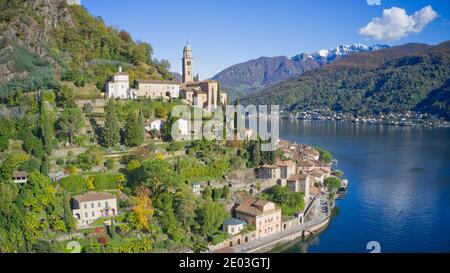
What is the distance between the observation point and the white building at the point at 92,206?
1520 centimetres

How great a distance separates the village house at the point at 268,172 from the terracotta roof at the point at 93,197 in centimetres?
751

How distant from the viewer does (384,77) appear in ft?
327

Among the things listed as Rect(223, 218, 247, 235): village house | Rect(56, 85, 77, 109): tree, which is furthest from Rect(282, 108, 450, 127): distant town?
Rect(56, 85, 77, 109): tree

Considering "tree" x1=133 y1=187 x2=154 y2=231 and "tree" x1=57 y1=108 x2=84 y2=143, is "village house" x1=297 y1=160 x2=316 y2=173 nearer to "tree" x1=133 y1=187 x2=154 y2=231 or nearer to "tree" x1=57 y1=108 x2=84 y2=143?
"tree" x1=133 y1=187 x2=154 y2=231

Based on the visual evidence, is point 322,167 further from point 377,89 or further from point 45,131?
point 377,89

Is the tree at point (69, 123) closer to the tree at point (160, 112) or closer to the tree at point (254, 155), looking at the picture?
the tree at point (160, 112)

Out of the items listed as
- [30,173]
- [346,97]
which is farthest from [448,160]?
[346,97]

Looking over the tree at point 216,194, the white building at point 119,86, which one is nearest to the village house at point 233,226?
the tree at point 216,194

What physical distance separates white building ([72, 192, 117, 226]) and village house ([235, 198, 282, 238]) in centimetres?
525

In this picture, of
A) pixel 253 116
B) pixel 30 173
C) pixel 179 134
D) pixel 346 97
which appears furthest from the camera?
pixel 346 97

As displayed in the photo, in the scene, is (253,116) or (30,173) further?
(253,116)

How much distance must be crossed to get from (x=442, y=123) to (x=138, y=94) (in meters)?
59.0

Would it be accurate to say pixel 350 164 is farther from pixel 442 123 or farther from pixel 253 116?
pixel 442 123

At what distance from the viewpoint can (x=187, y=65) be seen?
1196 inches
